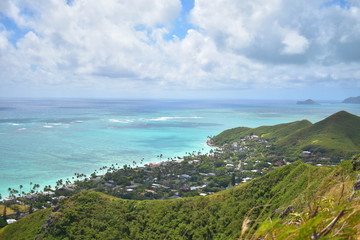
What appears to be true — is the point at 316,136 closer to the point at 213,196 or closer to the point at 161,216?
the point at 213,196

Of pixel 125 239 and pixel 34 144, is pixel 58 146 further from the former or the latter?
pixel 125 239

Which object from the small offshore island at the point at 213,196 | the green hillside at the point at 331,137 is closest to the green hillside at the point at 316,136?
the green hillside at the point at 331,137

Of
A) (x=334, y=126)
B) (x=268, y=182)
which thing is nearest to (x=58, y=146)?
(x=268, y=182)

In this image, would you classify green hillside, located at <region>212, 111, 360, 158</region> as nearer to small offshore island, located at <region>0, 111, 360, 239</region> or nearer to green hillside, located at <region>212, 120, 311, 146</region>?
green hillside, located at <region>212, 120, 311, 146</region>

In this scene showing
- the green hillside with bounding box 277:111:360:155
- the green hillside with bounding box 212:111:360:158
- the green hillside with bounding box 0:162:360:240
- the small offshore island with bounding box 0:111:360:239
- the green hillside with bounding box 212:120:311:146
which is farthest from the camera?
the green hillside with bounding box 212:120:311:146

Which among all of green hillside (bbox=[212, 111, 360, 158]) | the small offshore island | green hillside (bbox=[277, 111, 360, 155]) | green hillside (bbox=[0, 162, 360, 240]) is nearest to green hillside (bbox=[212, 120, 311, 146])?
green hillside (bbox=[212, 111, 360, 158])

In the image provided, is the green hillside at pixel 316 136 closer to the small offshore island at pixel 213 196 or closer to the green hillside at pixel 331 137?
the green hillside at pixel 331 137
